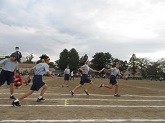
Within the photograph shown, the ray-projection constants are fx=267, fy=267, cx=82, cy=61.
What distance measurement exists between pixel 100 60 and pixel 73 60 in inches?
806

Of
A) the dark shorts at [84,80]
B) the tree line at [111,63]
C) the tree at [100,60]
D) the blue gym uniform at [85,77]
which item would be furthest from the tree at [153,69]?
the dark shorts at [84,80]

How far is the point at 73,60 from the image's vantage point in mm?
136000

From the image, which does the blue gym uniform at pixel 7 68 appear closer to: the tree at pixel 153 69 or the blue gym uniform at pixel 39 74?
the blue gym uniform at pixel 39 74

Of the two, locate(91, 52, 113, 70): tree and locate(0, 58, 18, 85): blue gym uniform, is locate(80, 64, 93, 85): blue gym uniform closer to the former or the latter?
locate(0, 58, 18, 85): blue gym uniform

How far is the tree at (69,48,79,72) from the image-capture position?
446 feet

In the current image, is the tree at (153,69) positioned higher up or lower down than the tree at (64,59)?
lower down

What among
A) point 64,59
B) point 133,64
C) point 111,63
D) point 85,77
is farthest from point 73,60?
point 85,77

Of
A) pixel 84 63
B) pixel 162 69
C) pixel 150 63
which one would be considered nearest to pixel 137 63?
pixel 150 63

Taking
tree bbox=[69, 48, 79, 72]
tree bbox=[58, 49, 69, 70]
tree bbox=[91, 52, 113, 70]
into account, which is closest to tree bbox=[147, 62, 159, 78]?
tree bbox=[91, 52, 113, 70]

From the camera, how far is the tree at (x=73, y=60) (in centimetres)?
13600

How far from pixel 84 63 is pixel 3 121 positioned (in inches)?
319

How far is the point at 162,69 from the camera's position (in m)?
136

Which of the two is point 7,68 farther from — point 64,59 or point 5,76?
point 64,59

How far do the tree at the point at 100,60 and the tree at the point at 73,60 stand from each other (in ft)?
52.3
